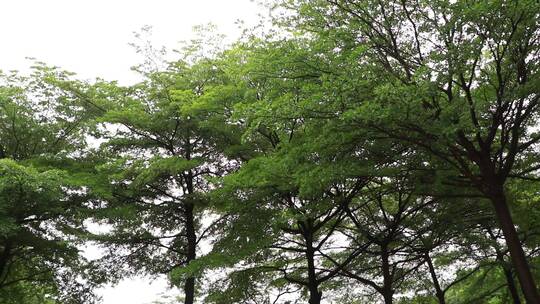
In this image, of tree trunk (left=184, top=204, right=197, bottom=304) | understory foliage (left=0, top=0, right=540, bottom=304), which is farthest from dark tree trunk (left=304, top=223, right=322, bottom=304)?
tree trunk (left=184, top=204, right=197, bottom=304)

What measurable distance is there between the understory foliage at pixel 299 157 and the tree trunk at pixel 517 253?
1.1 inches

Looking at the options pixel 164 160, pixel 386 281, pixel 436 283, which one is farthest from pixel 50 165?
pixel 436 283

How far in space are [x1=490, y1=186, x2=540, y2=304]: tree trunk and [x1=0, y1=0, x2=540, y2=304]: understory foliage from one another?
0.03 m

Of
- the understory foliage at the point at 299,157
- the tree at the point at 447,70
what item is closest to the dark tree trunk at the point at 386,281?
the understory foliage at the point at 299,157

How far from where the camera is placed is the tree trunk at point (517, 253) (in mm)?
7125

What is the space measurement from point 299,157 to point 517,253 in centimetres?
Answer: 402

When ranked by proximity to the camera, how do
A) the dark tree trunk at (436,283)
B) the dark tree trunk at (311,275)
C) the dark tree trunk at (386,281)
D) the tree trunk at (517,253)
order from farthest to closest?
the dark tree trunk at (436,283), the dark tree trunk at (386,281), the dark tree trunk at (311,275), the tree trunk at (517,253)

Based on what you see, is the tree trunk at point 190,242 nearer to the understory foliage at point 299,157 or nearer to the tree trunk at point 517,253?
the understory foliage at point 299,157

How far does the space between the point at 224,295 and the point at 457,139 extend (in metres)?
6.66

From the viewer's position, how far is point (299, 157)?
795cm

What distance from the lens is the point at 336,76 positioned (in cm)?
666

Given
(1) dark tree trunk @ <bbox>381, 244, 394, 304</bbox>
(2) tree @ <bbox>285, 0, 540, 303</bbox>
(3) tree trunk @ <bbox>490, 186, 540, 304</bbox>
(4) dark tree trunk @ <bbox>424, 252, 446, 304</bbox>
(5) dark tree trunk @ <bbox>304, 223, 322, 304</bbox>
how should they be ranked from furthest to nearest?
1. (4) dark tree trunk @ <bbox>424, 252, 446, 304</bbox>
2. (1) dark tree trunk @ <bbox>381, 244, 394, 304</bbox>
3. (5) dark tree trunk @ <bbox>304, 223, 322, 304</bbox>
4. (3) tree trunk @ <bbox>490, 186, 540, 304</bbox>
5. (2) tree @ <bbox>285, 0, 540, 303</bbox>

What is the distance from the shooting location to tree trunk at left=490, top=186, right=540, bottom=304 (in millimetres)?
7125

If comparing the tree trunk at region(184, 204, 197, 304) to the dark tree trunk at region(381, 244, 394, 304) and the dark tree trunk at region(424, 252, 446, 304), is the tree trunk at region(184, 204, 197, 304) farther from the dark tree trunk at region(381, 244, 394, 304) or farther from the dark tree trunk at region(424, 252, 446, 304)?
the dark tree trunk at region(424, 252, 446, 304)
